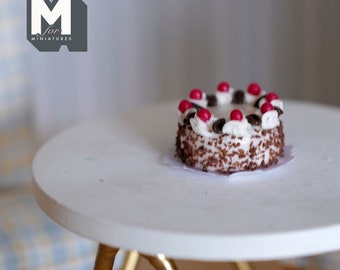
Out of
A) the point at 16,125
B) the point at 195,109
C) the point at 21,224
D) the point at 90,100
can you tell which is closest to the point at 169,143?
the point at 195,109

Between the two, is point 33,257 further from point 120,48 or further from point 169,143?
point 120,48

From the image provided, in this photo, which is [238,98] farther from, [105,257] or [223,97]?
[105,257]

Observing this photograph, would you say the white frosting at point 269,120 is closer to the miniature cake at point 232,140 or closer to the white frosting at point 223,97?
the miniature cake at point 232,140

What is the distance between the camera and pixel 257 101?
1.42 meters

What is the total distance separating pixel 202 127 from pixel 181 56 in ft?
3.99

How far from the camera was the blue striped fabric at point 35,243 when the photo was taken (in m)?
1.66

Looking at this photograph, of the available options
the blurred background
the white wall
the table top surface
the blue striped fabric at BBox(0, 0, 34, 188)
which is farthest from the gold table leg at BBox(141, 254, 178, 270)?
the white wall

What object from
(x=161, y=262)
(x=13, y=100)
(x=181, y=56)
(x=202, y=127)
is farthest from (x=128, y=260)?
(x=181, y=56)

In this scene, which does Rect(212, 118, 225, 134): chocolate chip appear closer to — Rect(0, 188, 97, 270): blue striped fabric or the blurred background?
Rect(0, 188, 97, 270): blue striped fabric

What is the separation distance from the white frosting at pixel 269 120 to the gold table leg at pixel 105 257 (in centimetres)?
33

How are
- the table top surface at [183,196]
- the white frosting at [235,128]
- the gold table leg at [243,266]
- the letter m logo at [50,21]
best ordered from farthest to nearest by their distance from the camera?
1. the letter m logo at [50,21]
2. the gold table leg at [243,266]
3. the white frosting at [235,128]
4. the table top surface at [183,196]

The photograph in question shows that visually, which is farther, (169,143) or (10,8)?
(10,8)

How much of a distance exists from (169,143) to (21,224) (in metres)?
0.44

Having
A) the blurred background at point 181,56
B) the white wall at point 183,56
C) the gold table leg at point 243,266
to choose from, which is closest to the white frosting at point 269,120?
the gold table leg at point 243,266
